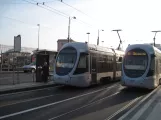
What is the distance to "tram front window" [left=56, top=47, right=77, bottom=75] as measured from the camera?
21531 mm

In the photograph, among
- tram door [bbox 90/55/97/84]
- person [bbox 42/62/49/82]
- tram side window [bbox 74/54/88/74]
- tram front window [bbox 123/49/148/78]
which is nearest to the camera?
tram front window [bbox 123/49/148/78]

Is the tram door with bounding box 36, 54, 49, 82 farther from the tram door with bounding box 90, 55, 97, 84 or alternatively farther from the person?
the tram door with bounding box 90, 55, 97, 84

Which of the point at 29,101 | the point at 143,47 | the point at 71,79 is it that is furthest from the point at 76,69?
the point at 29,101

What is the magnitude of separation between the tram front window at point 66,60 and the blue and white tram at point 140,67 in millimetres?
3546

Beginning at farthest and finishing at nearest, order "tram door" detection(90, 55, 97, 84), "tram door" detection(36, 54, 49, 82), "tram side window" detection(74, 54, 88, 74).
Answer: "tram door" detection(36, 54, 49, 82) → "tram door" detection(90, 55, 97, 84) → "tram side window" detection(74, 54, 88, 74)

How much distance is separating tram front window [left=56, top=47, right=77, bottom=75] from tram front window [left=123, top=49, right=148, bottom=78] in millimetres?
3578

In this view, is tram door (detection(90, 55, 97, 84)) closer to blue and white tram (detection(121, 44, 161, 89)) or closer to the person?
blue and white tram (detection(121, 44, 161, 89))

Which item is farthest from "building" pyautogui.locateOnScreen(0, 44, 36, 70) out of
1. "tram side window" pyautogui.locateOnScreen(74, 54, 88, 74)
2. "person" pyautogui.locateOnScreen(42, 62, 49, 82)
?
"tram side window" pyautogui.locateOnScreen(74, 54, 88, 74)

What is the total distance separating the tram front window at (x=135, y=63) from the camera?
69.6ft

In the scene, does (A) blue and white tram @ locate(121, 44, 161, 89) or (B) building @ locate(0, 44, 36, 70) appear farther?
(B) building @ locate(0, 44, 36, 70)

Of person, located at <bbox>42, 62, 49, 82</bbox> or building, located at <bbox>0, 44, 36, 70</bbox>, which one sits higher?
building, located at <bbox>0, 44, 36, 70</bbox>

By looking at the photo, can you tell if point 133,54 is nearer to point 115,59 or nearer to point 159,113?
point 115,59

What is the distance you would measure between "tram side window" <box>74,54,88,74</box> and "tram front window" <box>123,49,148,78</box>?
2658 mm

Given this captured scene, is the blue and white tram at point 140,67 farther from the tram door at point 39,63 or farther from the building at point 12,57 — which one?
the building at point 12,57
